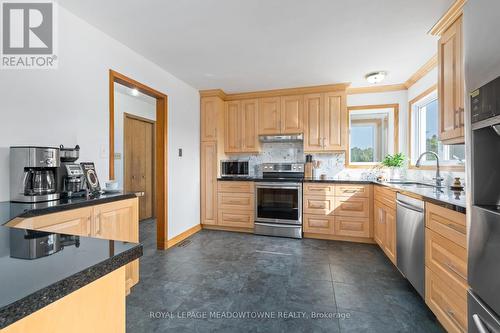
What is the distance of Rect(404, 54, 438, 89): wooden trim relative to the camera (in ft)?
9.19

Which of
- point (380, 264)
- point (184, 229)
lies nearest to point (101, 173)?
point (184, 229)

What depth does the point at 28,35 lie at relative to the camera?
70.0 inches

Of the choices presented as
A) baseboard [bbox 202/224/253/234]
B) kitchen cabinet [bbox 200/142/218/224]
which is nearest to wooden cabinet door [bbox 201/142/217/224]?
kitchen cabinet [bbox 200/142/218/224]

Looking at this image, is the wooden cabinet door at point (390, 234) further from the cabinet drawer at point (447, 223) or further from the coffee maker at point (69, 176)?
the coffee maker at point (69, 176)

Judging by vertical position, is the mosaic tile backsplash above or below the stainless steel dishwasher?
above

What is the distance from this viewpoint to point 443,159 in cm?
277

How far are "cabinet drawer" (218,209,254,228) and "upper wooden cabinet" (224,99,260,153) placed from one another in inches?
43.1

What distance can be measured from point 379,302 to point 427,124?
8.62ft

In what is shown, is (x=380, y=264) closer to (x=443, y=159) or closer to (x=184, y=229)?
(x=443, y=159)

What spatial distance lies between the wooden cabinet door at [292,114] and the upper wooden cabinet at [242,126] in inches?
18.9

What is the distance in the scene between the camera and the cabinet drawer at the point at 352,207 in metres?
3.31

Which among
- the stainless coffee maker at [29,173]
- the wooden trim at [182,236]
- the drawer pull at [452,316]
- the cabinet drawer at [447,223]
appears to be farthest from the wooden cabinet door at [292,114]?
the stainless coffee maker at [29,173]

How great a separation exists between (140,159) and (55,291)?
4.56 m

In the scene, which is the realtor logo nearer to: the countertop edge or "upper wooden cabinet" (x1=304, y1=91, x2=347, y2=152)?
the countertop edge
